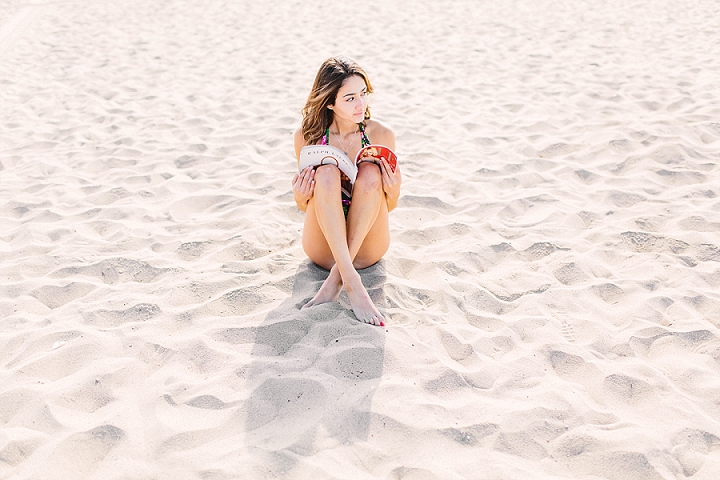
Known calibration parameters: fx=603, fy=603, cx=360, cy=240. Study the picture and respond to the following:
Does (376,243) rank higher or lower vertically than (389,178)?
lower

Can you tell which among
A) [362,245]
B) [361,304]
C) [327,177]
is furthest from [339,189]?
[361,304]

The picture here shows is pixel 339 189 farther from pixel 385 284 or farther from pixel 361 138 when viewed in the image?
pixel 385 284

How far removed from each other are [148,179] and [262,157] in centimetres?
84

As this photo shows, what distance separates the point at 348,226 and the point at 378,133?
0.52 metres

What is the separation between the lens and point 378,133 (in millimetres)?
2998

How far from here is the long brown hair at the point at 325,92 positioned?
9.02ft

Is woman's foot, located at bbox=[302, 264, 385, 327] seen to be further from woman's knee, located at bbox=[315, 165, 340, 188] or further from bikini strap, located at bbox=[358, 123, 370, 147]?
bikini strap, located at bbox=[358, 123, 370, 147]

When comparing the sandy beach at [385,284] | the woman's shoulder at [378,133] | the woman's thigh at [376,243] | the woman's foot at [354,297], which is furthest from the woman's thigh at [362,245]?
the woman's shoulder at [378,133]

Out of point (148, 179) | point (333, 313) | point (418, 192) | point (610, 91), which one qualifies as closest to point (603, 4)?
point (610, 91)

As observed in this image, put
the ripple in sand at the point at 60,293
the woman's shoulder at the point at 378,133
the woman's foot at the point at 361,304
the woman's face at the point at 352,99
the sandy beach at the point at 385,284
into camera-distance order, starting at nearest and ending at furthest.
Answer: the sandy beach at the point at 385,284
the woman's foot at the point at 361,304
the woman's face at the point at 352,99
the ripple in sand at the point at 60,293
the woman's shoulder at the point at 378,133

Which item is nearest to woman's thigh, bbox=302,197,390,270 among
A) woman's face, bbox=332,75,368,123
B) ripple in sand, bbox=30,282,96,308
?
woman's face, bbox=332,75,368,123

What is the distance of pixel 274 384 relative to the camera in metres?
2.29

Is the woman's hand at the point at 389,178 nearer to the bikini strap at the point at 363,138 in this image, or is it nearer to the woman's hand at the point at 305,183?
the bikini strap at the point at 363,138

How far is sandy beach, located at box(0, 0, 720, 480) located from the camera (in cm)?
204
